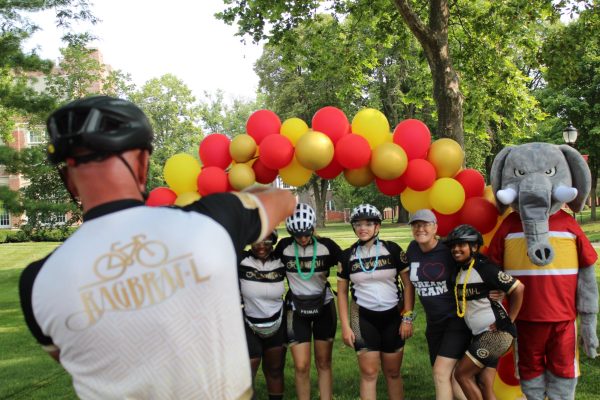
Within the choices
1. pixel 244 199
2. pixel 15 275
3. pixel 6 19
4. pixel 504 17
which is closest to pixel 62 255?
pixel 244 199

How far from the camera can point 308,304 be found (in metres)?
5.27

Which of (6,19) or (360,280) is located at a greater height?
(6,19)

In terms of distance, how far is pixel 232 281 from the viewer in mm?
1601

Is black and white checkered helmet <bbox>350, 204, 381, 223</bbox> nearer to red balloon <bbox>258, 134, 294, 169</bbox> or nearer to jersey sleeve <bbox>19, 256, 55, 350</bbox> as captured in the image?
red balloon <bbox>258, 134, 294, 169</bbox>

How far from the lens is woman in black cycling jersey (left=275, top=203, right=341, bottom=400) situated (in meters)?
5.22

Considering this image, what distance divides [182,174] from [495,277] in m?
2.93

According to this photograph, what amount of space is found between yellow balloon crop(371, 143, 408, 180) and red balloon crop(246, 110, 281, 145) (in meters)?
0.97

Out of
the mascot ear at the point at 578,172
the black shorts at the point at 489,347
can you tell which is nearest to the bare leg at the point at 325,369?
the black shorts at the point at 489,347

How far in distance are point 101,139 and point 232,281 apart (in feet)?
1.85

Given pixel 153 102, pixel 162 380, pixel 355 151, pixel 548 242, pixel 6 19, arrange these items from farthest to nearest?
pixel 153 102 < pixel 6 19 < pixel 355 151 < pixel 548 242 < pixel 162 380

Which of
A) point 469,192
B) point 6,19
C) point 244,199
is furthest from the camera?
point 6,19

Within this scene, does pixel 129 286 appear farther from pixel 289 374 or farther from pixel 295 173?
pixel 289 374

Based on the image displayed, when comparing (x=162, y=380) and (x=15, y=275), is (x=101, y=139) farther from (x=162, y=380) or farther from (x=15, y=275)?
(x=15, y=275)

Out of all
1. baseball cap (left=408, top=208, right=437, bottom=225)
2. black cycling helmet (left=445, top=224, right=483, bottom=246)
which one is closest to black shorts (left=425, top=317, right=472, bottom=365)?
black cycling helmet (left=445, top=224, right=483, bottom=246)
